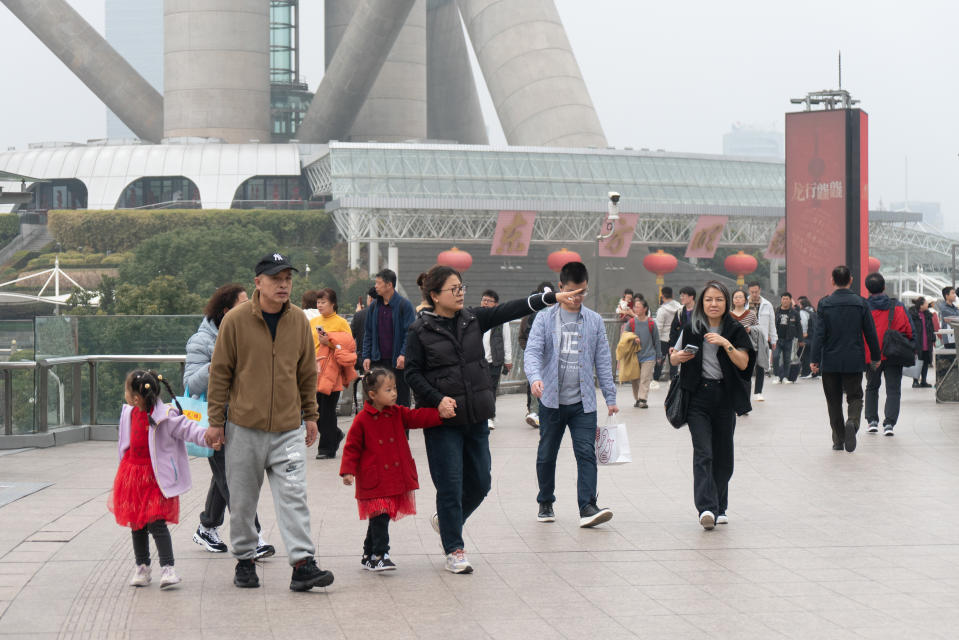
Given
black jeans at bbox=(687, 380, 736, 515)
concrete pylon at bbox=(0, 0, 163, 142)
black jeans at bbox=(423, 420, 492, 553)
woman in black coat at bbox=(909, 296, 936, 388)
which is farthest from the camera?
concrete pylon at bbox=(0, 0, 163, 142)

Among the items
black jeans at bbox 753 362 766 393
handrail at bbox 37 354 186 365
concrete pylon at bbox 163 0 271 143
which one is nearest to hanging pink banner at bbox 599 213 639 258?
concrete pylon at bbox 163 0 271 143

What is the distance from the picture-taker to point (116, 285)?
6050cm

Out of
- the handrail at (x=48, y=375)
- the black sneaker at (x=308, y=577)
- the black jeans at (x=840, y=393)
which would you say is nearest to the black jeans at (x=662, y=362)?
the black jeans at (x=840, y=393)

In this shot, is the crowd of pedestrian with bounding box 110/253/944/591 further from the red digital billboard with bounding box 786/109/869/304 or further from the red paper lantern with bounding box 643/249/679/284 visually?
the red paper lantern with bounding box 643/249/679/284

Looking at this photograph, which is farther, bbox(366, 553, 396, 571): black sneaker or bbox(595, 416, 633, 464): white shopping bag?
bbox(595, 416, 633, 464): white shopping bag

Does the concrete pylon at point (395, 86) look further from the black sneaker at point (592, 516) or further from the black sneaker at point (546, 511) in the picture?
the black sneaker at point (592, 516)

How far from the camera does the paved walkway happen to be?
5.52 metres

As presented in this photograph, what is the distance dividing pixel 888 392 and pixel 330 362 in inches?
232

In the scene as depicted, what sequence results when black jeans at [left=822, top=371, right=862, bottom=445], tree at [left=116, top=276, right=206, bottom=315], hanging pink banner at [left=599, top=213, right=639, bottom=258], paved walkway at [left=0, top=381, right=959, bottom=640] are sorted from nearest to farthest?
1. paved walkway at [left=0, top=381, right=959, bottom=640]
2. black jeans at [left=822, top=371, right=862, bottom=445]
3. tree at [left=116, top=276, right=206, bottom=315]
4. hanging pink banner at [left=599, top=213, right=639, bottom=258]

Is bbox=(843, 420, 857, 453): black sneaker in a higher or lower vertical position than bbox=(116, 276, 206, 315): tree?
lower

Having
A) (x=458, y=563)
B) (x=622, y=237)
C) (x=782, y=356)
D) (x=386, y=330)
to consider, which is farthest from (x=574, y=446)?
(x=622, y=237)

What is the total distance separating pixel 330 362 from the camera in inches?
437

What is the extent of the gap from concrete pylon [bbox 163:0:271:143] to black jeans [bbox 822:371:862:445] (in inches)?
2799

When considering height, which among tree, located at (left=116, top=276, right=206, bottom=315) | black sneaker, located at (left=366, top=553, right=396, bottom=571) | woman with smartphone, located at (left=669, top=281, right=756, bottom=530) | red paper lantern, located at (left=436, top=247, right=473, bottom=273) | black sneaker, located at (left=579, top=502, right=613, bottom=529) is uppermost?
red paper lantern, located at (left=436, top=247, right=473, bottom=273)
